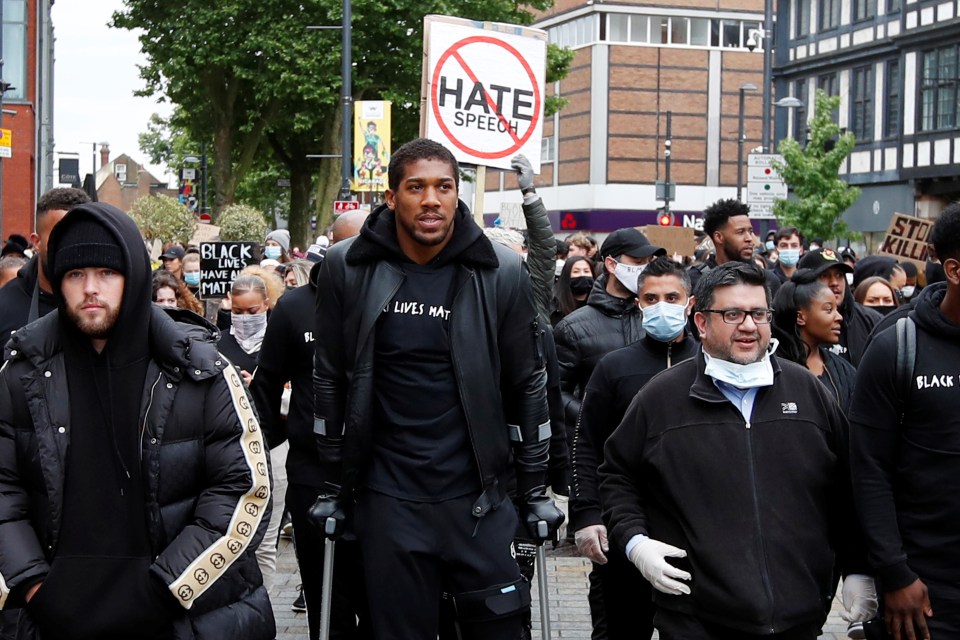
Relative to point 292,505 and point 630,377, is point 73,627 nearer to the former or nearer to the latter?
point 292,505

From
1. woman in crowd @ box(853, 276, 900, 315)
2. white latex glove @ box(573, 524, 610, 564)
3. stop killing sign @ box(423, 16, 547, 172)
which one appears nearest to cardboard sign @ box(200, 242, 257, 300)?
stop killing sign @ box(423, 16, 547, 172)

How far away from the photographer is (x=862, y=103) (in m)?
44.7

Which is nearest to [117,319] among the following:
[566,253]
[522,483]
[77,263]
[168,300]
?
[77,263]

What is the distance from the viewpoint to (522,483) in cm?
532

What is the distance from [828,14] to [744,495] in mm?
44511

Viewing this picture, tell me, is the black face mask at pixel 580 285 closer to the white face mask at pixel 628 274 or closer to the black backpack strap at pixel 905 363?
the white face mask at pixel 628 274

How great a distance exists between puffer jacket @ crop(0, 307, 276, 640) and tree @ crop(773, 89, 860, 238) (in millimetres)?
34222

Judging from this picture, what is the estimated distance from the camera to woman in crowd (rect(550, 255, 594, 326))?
11352mm

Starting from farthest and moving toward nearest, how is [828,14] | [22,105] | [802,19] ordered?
[802,19]
[828,14]
[22,105]

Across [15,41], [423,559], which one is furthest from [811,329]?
[15,41]

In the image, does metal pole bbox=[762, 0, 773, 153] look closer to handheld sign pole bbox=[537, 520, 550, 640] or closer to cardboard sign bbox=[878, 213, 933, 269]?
cardboard sign bbox=[878, 213, 933, 269]

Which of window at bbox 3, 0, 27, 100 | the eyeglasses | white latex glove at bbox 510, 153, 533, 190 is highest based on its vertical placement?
window at bbox 3, 0, 27, 100

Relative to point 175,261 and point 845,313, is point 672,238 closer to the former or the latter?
point 175,261

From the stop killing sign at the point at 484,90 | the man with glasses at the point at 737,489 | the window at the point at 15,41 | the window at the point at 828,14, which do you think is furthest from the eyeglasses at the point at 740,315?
A: the window at the point at 828,14
